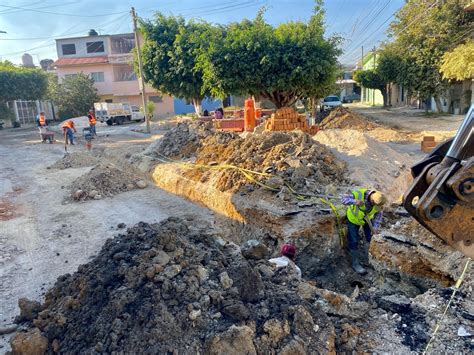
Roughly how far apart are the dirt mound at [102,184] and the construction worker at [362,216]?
6.22m

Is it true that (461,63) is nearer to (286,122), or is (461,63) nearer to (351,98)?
(286,122)

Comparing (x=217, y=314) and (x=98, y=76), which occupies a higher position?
(x=98, y=76)

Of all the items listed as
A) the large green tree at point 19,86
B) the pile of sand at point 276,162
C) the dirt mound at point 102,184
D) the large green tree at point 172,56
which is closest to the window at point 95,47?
the large green tree at point 19,86

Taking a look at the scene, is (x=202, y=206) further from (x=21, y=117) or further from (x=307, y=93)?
(x=21, y=117)

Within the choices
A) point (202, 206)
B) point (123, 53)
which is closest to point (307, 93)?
point (202, 206)

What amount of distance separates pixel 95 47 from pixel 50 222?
37644mm

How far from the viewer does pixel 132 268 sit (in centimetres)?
407

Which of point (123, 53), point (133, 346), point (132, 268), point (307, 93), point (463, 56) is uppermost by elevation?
point (123, 53)

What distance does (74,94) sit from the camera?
116 feet

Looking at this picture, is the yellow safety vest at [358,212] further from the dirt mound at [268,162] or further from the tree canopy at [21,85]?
the tree canopy at [21,85]

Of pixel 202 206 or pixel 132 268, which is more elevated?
pixel 132 268

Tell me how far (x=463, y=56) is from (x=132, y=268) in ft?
69.0

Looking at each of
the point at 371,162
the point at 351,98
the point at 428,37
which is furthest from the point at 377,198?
the point at 351,98

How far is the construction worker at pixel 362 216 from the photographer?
5898 millimetres
